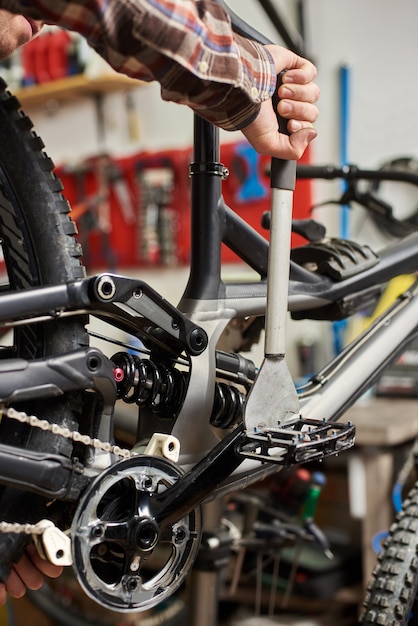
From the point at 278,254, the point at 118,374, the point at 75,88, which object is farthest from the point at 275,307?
the point at 75,88

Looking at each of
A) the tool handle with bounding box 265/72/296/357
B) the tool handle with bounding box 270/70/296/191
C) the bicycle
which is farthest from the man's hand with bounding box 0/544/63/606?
the tool handle with bounding box 270/70/296/191

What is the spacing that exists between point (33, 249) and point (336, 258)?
402 mm

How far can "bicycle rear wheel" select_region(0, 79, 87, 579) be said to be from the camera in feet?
1.98

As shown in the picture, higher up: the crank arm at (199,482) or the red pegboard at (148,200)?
the red pegboard at (148,200)

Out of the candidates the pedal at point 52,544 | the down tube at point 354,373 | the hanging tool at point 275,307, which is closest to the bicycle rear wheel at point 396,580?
the down tube at point 354,373

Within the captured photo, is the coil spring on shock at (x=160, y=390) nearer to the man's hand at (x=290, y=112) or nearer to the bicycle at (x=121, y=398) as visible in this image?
the bicycle at (x=121, y=398)

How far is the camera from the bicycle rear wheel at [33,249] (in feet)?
1.98

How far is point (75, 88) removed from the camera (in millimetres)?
2357

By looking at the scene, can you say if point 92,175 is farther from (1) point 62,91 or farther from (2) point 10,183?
(2) point 10,183

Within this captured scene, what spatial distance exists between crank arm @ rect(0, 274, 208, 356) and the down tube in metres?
0.14

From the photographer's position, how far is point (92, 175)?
7.93 feet

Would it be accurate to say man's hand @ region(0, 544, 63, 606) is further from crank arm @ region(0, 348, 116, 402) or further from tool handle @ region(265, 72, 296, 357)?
tool handle @ region(265, 72, 296, 357)

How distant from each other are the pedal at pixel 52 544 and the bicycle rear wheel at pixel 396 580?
357 millimetres

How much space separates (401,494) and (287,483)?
0.19m
